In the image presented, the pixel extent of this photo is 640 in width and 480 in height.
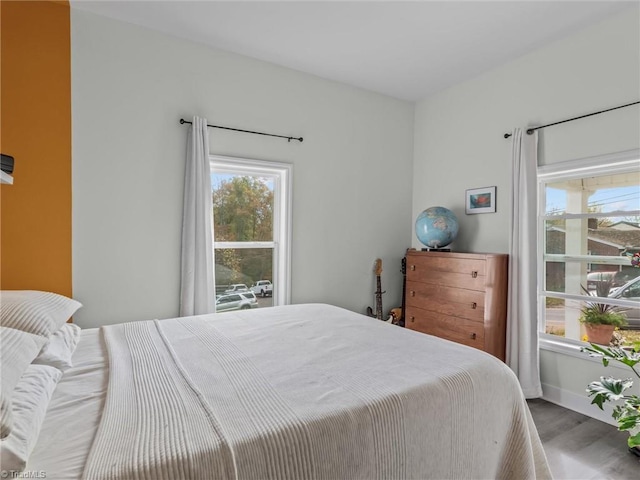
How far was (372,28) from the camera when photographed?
8.39 feet

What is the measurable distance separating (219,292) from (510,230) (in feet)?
8.27

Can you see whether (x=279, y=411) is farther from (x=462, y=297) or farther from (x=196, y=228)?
(x=462, y=297)

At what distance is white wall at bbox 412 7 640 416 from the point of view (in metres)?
2.39

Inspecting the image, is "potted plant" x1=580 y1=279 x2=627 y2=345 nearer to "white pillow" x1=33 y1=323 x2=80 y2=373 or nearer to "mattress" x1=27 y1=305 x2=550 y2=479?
"mattress" x1=27 y1=305 x2=550 y2=479

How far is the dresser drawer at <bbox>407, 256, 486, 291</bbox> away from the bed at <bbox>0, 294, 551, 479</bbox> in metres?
1.28

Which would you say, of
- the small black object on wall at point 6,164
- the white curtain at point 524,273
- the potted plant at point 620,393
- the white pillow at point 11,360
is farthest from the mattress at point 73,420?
the white curtain at point 524,273

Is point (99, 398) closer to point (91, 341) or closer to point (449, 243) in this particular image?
point (91, 341)

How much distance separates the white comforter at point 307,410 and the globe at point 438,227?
1621 millimetres

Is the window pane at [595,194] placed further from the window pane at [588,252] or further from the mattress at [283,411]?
the mattress at [283,411]

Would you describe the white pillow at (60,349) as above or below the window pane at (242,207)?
below

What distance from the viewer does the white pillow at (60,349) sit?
4.27 feet

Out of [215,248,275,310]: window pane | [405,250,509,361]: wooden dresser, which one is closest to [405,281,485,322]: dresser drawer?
[405,250,509,361]: wooden dresser

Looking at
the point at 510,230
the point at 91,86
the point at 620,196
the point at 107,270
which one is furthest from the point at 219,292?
the point at 620,196

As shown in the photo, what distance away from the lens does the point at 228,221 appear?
3.04 metres
